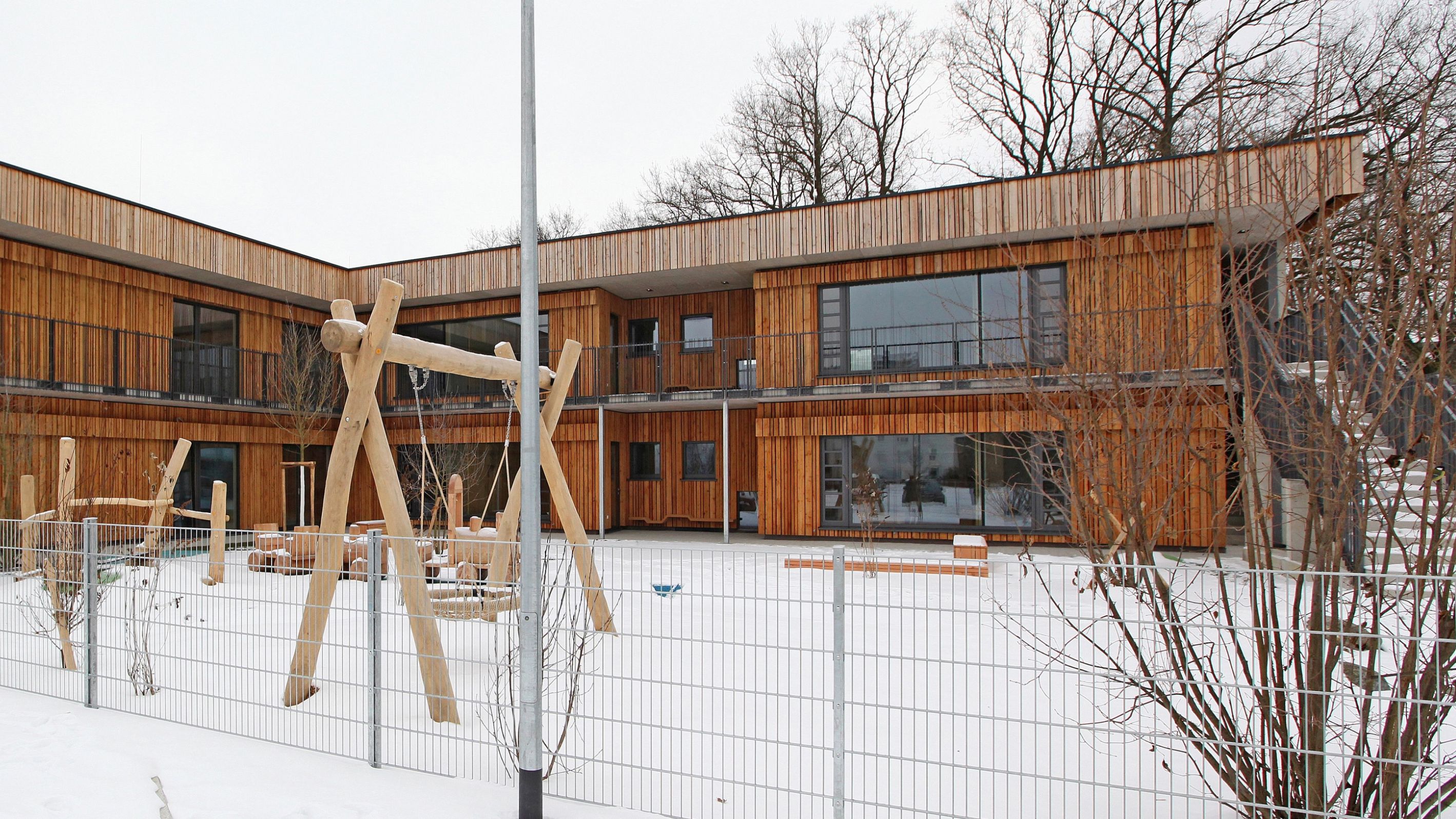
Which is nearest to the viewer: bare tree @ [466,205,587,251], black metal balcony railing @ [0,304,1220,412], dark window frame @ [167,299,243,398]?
black metal balcony railing @ [0,304,1220,412]

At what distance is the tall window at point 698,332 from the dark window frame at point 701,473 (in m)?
1.89

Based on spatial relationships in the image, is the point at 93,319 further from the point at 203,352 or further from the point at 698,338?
the point at 698,338

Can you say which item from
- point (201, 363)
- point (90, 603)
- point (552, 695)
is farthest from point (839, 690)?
point (201, 363)

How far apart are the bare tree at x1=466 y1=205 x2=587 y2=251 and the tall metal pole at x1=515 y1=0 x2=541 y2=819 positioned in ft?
88.6

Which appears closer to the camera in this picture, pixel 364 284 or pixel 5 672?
pixel 5 672

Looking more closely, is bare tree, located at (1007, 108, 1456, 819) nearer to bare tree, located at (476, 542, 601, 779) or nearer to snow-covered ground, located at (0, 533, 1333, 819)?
snow-covered ground, located at (0, 533, 1333, 819)

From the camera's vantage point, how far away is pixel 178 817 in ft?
11.8

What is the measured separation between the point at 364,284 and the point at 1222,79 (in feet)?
56.0

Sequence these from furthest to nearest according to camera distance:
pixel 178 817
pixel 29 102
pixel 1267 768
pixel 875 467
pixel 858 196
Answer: pixel 858 196 → pixel 29 102 → pixel 875 467 → pixel 178 817 → pixel 1267 768

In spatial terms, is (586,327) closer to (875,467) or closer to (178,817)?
(875,467)

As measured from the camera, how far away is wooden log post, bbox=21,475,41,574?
562cm

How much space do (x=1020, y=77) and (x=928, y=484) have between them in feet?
43.2

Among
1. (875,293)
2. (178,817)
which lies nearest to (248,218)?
(875,293)

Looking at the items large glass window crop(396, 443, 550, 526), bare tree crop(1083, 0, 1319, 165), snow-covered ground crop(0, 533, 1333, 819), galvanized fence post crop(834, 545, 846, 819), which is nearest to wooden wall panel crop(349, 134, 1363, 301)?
large glass window crop(396, 443, 550, 526)
